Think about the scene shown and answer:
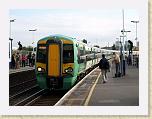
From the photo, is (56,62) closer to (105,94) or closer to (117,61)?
(105,94)

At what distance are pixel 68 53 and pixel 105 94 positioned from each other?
2.56 metres

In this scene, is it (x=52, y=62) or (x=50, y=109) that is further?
(x=52, y=62)

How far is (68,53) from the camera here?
15.0 m

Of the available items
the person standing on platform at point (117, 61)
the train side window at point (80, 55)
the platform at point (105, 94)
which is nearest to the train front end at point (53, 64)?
the platform at point (105, 94)

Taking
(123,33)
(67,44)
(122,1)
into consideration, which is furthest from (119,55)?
(122,1)

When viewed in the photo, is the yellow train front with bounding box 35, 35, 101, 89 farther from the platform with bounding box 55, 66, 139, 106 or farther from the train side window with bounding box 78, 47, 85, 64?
the train side window with bounding box 78, 47, 85, 64

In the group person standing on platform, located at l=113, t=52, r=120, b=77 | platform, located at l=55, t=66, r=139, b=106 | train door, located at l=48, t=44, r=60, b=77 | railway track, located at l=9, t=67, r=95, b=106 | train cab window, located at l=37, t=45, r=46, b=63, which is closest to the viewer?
platform, located at l=55, t=66, r=139, b=106

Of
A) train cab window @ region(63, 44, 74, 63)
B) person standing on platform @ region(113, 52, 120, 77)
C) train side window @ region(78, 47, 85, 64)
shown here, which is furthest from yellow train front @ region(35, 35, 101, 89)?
person standing on platform @ region(113, 52, 120, 77)

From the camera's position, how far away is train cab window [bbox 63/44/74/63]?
580 inches

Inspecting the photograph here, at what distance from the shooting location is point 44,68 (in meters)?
14.4

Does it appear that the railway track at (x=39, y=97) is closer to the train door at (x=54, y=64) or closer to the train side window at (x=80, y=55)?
the train door at (x=54, y=64)

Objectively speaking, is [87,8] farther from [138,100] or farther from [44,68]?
[44,68]

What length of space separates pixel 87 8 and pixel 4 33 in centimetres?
170

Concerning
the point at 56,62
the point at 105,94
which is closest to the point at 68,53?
the point at 56,62
